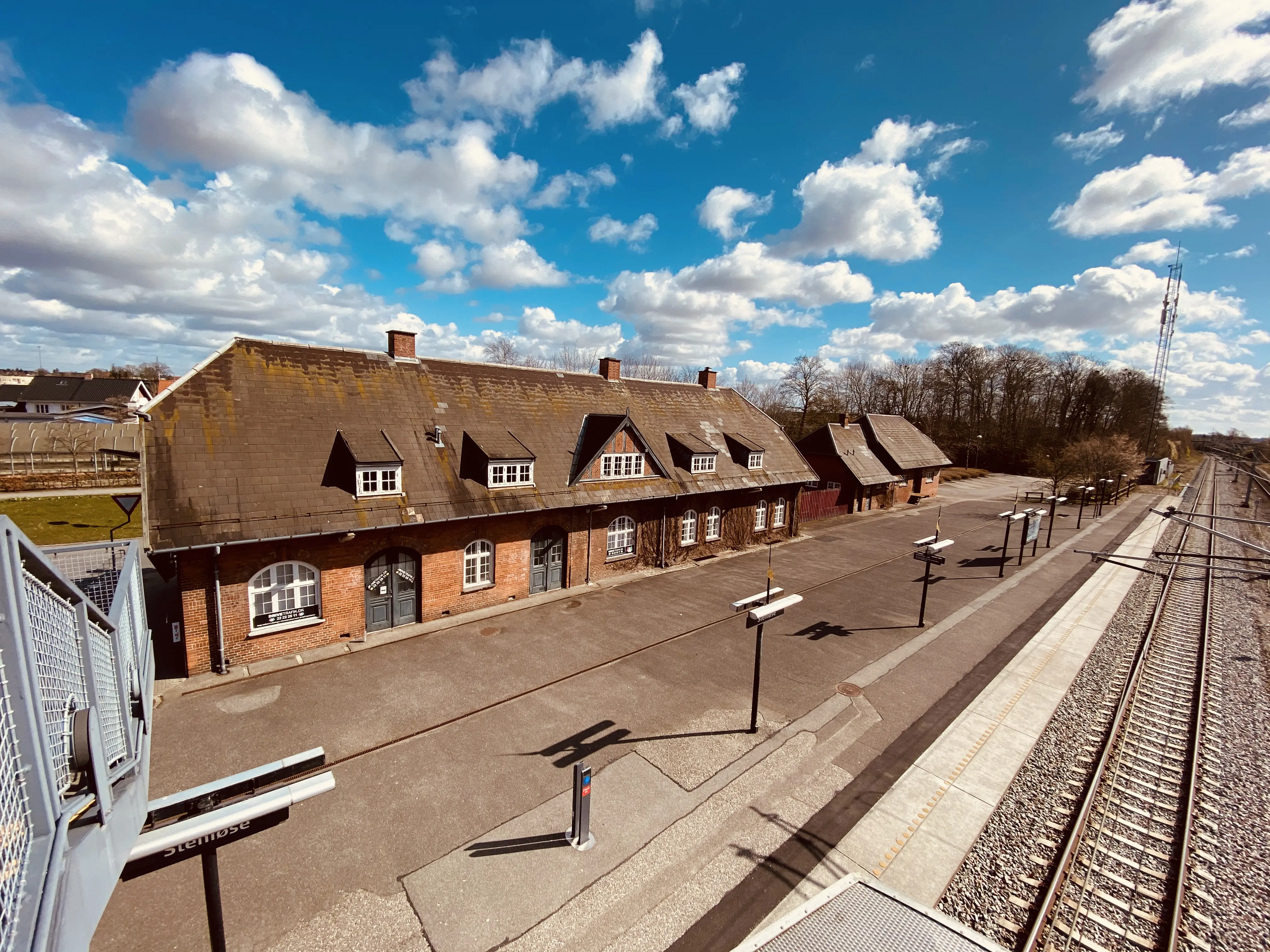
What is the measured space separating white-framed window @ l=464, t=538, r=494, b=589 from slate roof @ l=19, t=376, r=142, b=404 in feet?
247

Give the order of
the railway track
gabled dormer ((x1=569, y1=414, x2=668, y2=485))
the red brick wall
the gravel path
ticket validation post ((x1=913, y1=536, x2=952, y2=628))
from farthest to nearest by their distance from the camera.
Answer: gabled dormer ((x1=569, y1=414, x2=668, y2=485)) < ticket validation post ((x1=913, y1=536, x2=952, y2=628)) < the red brick wall < the gravel path < the railway track

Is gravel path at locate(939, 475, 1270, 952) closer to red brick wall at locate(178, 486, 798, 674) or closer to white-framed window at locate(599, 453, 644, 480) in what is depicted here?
red brick wall at locate(178, 486, 798, 674)

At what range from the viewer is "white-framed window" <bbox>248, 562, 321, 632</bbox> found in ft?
42.2

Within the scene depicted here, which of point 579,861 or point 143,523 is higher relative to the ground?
point 143,523

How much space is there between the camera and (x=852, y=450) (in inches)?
1390

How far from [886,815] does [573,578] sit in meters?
11.8

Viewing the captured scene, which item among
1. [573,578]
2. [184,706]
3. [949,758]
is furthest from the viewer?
[573,578]

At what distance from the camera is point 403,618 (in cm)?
1505

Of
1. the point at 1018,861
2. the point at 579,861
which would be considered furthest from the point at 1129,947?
the point at 579,861

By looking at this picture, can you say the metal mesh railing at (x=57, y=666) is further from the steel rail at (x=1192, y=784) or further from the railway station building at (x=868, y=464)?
the railway station building at (x=868, y=464)

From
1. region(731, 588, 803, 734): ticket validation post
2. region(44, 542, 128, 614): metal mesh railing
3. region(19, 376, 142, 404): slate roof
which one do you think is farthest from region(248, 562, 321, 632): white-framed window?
region(19, 376, 142, 404): slate roof

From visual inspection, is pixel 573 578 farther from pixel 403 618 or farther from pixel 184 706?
pixel 184 706

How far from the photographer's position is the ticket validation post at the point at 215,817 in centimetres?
385

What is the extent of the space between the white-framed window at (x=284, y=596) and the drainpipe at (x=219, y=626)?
23.4 inches
